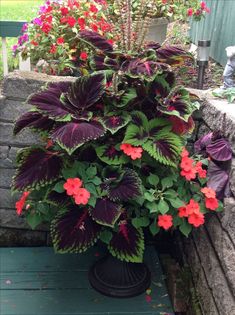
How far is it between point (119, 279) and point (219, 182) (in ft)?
2.58

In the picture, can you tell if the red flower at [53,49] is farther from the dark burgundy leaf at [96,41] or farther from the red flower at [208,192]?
the red flower at [208,192]

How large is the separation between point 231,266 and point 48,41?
1720mm

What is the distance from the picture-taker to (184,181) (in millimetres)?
2041

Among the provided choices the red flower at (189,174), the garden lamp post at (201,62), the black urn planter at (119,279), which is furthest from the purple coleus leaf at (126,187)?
the garden lamp post at (201,62)

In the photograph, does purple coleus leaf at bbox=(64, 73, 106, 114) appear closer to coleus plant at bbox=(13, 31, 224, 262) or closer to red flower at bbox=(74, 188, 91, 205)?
coleus plant at bbox=(13, 31, 224, 262)

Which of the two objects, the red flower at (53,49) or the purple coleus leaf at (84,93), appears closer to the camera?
the purple coleus leaf at (84,93)

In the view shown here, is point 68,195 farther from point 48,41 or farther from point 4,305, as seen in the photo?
point 48,41

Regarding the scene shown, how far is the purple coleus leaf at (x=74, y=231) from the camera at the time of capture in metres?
1.88

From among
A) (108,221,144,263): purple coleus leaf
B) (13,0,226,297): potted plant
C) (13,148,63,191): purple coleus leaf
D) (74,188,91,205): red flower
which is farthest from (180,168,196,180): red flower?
(13,148,63,191): purple coleus leaf

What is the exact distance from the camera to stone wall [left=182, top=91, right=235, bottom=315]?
179 cm

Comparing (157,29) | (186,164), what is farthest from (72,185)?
(157,29)

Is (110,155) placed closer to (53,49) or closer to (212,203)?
(212,203)

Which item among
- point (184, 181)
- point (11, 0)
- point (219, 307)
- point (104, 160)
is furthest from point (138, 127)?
point (11, 0)

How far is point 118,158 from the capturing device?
1.90 m
